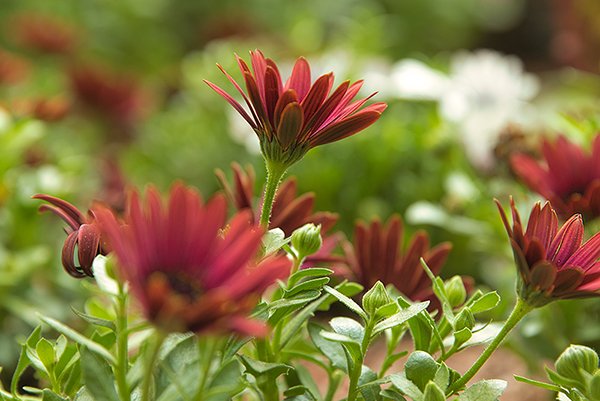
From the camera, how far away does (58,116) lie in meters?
1.11

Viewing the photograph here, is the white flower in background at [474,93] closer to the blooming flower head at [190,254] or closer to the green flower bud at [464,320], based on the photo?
the green flower bud at [464,320]

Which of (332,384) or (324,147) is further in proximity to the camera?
(324,147)

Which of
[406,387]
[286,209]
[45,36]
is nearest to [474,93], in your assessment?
[286,209]

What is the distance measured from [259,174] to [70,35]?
38.6 inches

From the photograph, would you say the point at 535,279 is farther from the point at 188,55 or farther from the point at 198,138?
the point at 188,55

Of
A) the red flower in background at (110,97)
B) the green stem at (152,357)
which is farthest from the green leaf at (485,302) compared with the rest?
the red flower in background at (110,97)

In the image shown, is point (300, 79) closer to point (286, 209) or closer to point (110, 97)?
point (286, 209)

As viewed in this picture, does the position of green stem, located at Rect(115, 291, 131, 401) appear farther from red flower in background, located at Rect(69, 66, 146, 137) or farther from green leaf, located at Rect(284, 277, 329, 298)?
red flower in background, located at Rect(69, 66, 146, 137)

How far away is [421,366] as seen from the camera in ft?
1.61

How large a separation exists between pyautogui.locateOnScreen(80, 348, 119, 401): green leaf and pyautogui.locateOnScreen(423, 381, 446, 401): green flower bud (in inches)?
7.3

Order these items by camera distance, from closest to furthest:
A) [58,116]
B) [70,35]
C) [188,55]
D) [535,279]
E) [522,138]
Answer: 1. [535,279]
2. [522,138]
3. [58,116]
4. [70,35]
5. [188,55]

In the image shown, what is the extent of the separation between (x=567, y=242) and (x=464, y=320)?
8 centimetres

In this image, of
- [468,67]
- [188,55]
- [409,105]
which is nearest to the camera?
[468,67]

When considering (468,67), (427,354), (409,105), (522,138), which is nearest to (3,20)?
(409,105)
